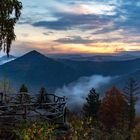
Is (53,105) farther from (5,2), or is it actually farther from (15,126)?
(5,2)

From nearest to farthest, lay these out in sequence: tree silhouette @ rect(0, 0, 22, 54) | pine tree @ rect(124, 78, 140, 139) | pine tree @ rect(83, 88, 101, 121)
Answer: tree silhouette @ rect(0, 0, 22, 54)
pine tree @ rect(83, 88, 101, 121)
pine tree @ rect(124, 78, 140, 139)

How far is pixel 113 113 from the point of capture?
9688 cm

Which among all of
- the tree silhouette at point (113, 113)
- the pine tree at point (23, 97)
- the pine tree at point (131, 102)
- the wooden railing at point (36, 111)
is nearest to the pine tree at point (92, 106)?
the tree silhouette at point (113, 113)

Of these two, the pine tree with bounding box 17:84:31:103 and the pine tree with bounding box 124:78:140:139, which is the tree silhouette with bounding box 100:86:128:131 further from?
Answer: the pine tree with bounding box 17:84:31:103

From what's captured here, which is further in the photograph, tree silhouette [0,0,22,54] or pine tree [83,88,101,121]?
pine tree [83,88,101,121]

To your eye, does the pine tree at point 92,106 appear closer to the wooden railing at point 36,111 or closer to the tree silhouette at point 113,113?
the tree silhouette at point 113,113

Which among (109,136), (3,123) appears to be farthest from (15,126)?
(109,136)

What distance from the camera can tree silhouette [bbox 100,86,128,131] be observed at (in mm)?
94875

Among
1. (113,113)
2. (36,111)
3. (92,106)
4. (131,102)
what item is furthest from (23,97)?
(131,102)

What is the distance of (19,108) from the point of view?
28.6 m

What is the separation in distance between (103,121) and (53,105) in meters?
66.3

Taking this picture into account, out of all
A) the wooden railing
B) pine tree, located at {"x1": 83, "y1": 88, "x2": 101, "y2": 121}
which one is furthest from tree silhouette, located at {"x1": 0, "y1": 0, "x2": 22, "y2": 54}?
pine tree, located at {"x1": 83, "y1": 88, "x2": 101, "y2": 121}

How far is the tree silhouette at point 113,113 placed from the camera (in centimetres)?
9488

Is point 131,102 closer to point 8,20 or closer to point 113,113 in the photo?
point 113,113
